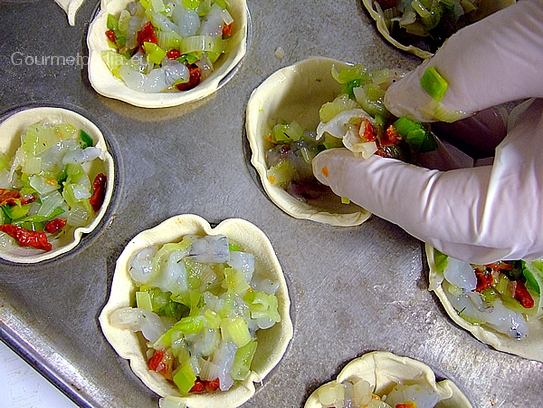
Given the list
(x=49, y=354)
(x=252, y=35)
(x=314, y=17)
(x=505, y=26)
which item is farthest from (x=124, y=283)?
(x=505, y=26)

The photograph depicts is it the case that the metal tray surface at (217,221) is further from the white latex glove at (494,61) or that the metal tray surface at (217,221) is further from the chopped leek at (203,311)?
the white latex glove at (494,61)

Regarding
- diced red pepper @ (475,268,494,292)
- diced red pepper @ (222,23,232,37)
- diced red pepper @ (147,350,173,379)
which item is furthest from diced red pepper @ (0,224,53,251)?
diced red pepper @ (475,268,494,292)

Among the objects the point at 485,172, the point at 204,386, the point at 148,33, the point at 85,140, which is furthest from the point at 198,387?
the point at 148,33

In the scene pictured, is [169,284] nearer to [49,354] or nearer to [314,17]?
[49,354]

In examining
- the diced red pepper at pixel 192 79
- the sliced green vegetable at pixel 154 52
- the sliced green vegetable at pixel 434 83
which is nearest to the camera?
the sliced green vegetable at pixel 434 83

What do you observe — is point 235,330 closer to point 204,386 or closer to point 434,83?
point 204,386

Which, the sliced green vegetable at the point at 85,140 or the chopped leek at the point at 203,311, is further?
the sliced green vegetable at the point at 85,140

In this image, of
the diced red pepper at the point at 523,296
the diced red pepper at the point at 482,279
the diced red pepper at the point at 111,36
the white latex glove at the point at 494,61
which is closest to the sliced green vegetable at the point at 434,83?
the white latex glove at the point at 494,61
